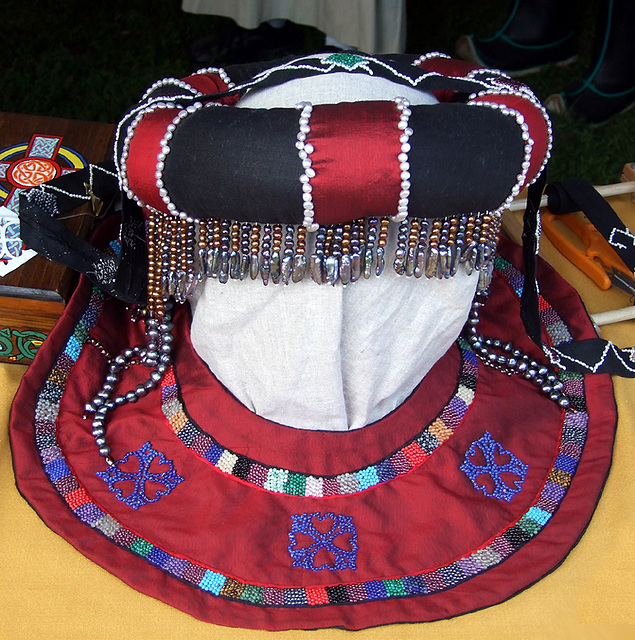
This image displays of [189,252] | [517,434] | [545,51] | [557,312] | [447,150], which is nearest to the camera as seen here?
[447,150]

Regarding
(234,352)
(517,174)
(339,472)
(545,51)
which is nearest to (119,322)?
(234,352)

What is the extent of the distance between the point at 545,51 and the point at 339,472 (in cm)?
181

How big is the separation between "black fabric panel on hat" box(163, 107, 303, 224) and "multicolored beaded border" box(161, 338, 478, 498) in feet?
1.25

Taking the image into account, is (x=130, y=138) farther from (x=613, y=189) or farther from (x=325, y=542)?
(x=613, y=189)

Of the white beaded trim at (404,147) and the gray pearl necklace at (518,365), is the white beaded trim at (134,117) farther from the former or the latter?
the gray pearl necklace at (518,365)

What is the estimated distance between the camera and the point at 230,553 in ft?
2.69

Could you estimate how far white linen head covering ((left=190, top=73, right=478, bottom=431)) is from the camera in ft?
2.24

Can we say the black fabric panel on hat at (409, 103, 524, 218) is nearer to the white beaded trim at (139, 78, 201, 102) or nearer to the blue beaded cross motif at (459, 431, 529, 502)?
the white beaded trim at (139, 78, 201, 102)

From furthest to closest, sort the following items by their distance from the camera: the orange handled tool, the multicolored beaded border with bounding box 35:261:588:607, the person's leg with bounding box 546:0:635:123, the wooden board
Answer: the person's leg with bounding box 546:0:635:123, the orange handled tool, the wooden board, the multicolored beaded border with bounding box 35:261:588:607

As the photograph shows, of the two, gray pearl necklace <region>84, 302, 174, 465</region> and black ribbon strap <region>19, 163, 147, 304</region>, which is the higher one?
black ribbon strap <region>19, 163, 147, 304</region>

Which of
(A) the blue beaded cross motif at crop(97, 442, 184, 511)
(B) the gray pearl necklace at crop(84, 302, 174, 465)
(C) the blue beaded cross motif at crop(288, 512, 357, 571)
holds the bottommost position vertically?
(C) the blue beaded cross motif at crop(288, 512, 357, 571)

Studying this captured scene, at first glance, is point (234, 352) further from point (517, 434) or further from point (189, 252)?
point (517, 434)

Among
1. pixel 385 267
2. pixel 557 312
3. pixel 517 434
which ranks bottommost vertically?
pixel 517 434

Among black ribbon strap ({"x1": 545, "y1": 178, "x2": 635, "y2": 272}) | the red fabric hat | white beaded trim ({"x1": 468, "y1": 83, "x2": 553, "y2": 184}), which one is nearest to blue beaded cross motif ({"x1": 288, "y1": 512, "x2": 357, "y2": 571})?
the red fabric hat
